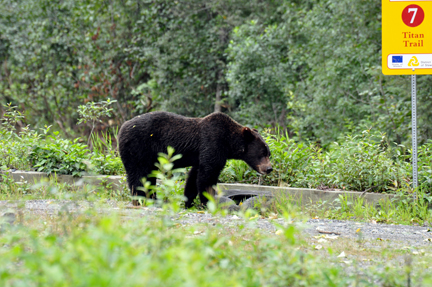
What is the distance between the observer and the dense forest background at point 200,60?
1325 centimetres

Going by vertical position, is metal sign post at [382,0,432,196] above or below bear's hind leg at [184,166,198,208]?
above

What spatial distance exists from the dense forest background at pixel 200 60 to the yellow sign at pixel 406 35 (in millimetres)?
5023

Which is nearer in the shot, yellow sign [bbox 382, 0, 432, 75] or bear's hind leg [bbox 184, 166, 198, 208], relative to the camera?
yellow sign [bbox 382, 0, 432, 75]

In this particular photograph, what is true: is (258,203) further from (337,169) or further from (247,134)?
(337,169)

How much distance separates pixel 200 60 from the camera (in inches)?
643

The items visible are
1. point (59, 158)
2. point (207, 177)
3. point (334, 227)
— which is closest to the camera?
point (334, 227)

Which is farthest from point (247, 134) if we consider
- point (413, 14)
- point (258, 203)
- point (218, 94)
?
point (218, 94)

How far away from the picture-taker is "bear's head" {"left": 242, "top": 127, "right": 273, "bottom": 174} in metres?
6.90

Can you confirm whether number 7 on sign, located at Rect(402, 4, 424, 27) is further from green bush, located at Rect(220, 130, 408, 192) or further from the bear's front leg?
the bear's front leg

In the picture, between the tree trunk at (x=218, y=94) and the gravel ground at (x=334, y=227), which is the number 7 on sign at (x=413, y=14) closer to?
the gravel ground at (x=334, y=227)

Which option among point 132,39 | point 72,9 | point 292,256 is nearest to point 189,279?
point 292,256

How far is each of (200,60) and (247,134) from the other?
9.86 metres

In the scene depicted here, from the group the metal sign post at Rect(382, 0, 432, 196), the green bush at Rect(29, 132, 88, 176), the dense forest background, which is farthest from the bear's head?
the dense forest background

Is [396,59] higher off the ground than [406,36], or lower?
lower
